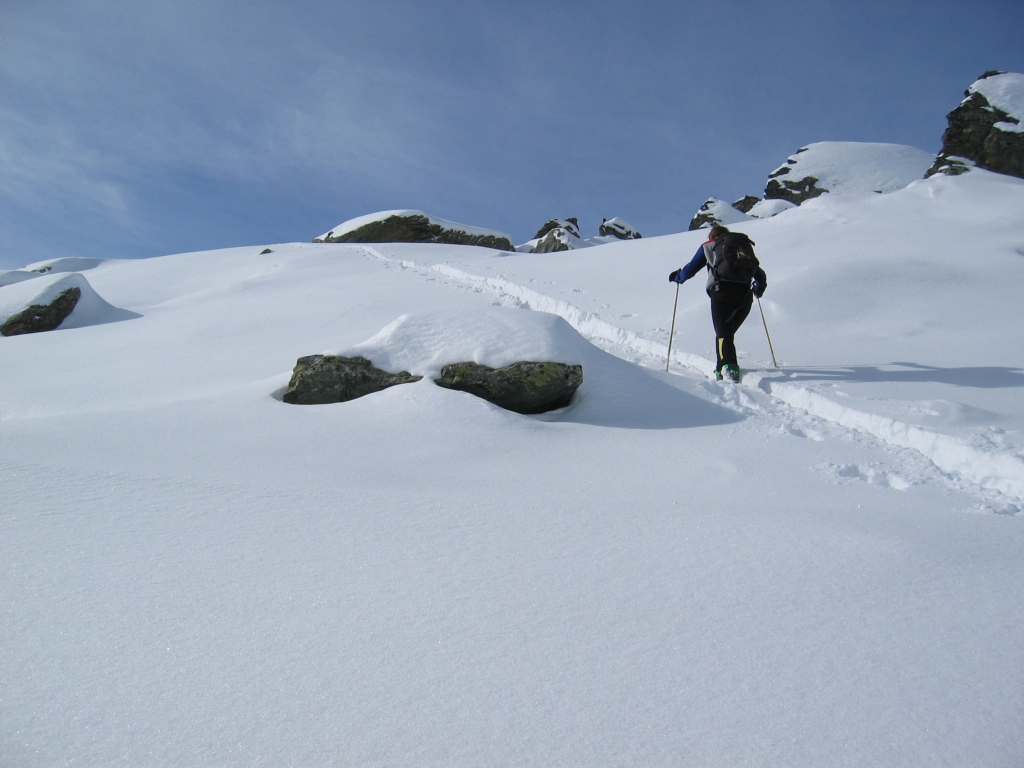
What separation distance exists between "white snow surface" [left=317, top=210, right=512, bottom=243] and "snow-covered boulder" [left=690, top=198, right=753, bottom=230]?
79.3 ft

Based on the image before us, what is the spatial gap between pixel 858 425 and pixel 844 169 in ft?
184

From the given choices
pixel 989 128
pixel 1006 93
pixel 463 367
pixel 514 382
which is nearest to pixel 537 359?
pixel 514 382

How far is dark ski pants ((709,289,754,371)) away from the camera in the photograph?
5781 mm

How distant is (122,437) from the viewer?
3443 millimetres

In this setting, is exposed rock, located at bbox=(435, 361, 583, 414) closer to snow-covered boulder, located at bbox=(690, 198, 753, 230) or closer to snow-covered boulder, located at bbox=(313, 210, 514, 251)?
snow-covered boulder, located at bbox=(313, 210, 514, 251)

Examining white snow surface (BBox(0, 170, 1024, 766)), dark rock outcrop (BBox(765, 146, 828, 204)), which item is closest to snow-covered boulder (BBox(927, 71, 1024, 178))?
dark rock outcrop (BBox(765, 146, 828, 204))

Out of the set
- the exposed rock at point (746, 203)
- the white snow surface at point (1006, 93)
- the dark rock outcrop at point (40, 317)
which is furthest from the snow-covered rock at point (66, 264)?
the exposed rock at point (746, 203)

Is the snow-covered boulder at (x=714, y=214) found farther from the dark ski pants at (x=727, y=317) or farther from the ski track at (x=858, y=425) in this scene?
the dark ski pants at (x=727, y=317)

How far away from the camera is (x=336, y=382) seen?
175 inches

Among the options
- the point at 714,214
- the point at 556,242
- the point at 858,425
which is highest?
the point at 714,214

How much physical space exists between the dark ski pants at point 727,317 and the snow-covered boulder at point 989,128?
83.5ft

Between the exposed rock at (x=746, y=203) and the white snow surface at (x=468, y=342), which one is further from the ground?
the exposed rock at (x=746, y=203)

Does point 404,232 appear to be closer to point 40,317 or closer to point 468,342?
point 40,317

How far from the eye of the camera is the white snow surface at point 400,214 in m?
28.8
